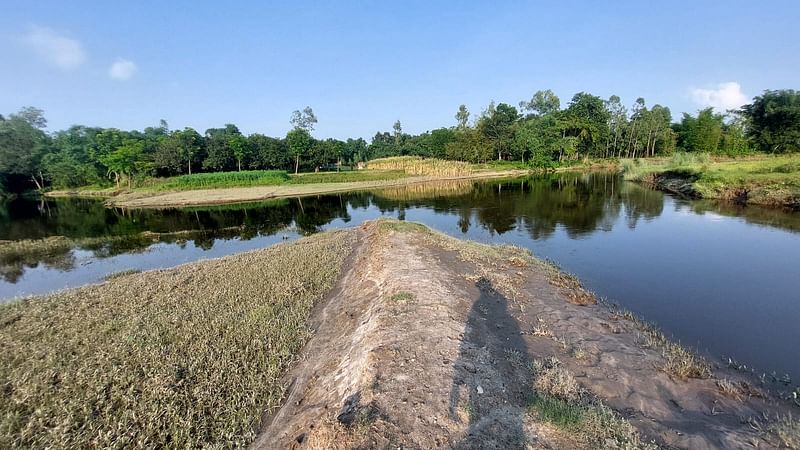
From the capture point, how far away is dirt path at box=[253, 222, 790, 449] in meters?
4.87

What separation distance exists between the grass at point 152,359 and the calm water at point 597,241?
852cm

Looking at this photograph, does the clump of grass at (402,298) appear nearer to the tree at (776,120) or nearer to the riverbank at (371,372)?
the riverbank at (371,372)

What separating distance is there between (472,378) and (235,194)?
53938 mm

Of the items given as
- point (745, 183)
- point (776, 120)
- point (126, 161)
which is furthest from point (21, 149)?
point (776, 120)

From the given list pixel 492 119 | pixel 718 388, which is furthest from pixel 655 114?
pixel 718 388

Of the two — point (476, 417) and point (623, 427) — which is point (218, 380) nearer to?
point (476, 417)

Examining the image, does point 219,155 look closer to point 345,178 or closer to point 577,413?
point 345,178

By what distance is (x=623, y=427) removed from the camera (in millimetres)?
4898

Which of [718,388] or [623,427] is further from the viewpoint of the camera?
[718,388]

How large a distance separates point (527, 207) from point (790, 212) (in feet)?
59.5

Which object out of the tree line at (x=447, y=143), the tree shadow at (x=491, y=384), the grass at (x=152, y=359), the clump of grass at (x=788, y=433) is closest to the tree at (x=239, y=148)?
the tree line at (x=447, y=143)

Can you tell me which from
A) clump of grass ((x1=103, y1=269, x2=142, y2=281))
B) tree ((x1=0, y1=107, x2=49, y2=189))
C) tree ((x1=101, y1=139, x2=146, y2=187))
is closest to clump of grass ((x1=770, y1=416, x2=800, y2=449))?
clump of grass ((x1=103, y1=269, x2=142, y2=281))

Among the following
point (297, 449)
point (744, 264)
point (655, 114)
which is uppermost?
point (655, 114)

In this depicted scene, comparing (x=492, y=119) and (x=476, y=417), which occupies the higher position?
(x=492, y=119)
